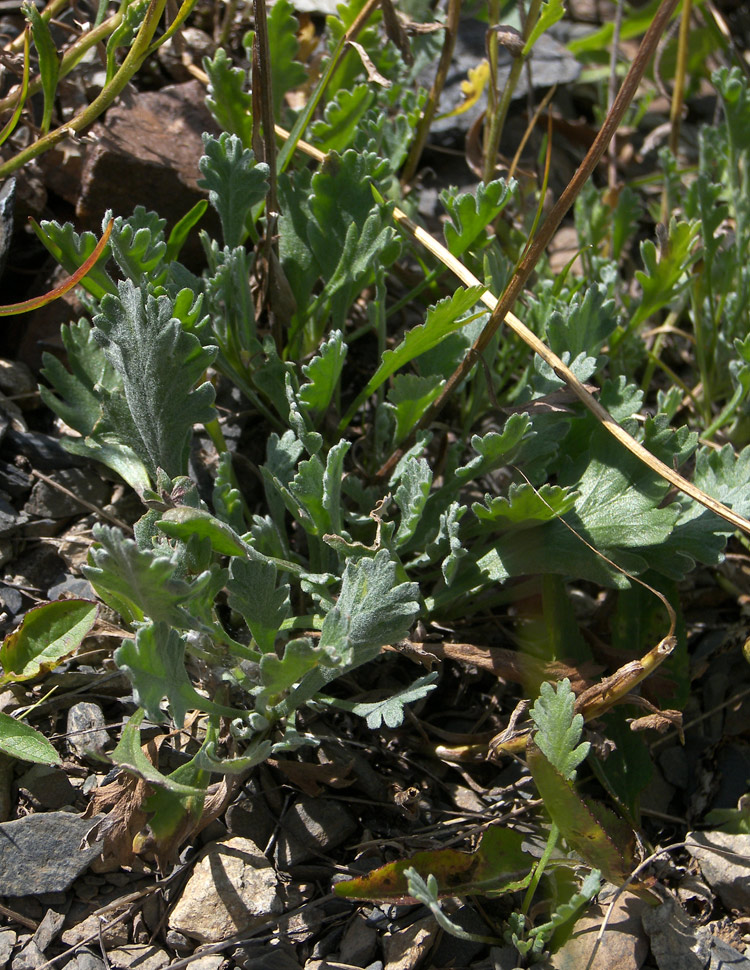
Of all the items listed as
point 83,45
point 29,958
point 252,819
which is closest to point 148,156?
point 83,45

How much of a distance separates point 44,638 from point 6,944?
0.58 meters

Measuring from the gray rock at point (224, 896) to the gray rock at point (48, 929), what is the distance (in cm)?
21

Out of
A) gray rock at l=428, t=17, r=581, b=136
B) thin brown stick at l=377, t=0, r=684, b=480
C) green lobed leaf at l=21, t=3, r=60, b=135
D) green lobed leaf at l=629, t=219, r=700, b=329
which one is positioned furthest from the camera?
gray rock at l=428, t=17, r=581, b=136

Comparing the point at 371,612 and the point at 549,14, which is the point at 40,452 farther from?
the point at 549,14

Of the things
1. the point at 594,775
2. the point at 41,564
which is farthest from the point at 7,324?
the point at 594,775

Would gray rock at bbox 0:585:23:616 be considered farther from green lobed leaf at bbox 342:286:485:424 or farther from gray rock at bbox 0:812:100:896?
green lobed leaf at bbox 342:286:485:424

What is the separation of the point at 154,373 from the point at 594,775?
1.33 metres

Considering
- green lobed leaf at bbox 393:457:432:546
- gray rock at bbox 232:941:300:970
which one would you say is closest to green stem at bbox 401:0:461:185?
green lobed leaf at bbox 393:457:432:546

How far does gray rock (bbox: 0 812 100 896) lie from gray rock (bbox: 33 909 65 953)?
0.16 ft

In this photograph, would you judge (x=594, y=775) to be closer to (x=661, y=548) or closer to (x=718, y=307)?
(x=661, y=548)

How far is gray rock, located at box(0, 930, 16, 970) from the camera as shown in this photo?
162 centimetres

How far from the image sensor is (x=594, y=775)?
207 cm

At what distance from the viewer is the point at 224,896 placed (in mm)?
1746

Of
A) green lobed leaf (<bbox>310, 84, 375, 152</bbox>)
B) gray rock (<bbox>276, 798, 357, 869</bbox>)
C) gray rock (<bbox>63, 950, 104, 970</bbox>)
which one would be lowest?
gray rock (<bbox>63, 950, 104, 970</bbox>)
